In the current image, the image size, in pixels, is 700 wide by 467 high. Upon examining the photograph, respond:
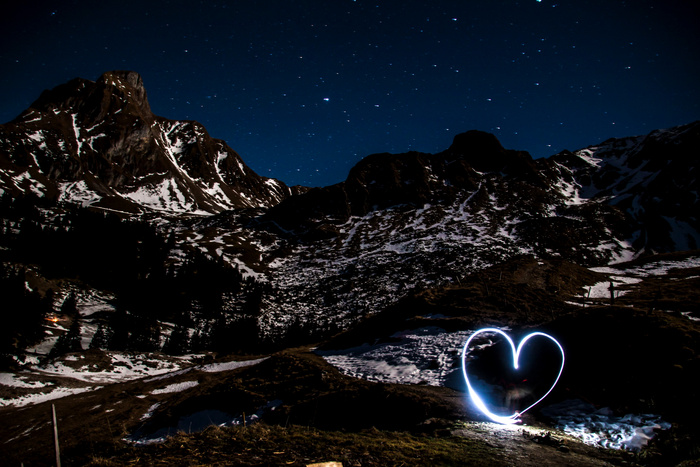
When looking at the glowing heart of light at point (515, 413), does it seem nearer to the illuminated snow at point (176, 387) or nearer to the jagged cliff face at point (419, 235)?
the illuminated snow at point (176, 387)

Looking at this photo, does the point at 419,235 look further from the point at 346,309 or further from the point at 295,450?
the point at 295,450

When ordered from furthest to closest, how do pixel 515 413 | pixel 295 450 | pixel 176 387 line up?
pixel 176 387
pixel 515 413
pixel 295 450

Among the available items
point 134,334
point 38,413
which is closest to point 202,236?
point 134,334

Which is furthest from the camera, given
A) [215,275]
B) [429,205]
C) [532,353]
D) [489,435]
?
[429,205]

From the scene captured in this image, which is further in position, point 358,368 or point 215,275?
point 215,275

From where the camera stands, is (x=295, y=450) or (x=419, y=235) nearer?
(x=295, y=450)

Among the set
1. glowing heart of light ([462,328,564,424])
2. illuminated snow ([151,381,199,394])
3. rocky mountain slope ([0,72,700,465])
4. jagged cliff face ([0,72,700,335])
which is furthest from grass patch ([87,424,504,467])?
jagged cliff face ([0,72,700,335])

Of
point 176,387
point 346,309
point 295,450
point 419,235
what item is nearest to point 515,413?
point 295,450

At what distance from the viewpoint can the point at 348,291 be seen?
105m

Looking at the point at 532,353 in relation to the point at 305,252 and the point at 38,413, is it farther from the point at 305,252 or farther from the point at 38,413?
the point at 305,252

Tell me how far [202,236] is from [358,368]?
527 ft

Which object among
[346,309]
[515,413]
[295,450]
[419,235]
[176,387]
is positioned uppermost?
[419,235]

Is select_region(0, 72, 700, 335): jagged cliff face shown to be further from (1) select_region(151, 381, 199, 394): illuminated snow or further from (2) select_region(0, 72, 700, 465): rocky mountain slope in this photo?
(1) select_region(151, 381, 199, 394): illuminated snow

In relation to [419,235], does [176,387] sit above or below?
below
